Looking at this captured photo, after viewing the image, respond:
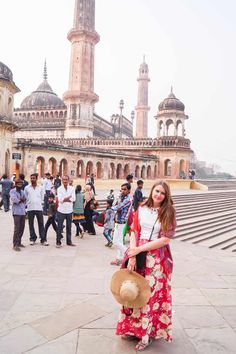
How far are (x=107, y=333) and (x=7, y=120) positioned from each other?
16.0m

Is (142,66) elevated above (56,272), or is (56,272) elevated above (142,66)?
(142,66)

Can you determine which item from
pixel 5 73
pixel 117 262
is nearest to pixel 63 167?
pixel 5 73

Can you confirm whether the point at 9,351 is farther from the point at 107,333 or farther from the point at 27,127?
the point at 27,127

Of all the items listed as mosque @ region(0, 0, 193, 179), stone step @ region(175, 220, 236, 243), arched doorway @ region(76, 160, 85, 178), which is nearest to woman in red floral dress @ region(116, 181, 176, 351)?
stone step @ region(175, 220, 236, 243)

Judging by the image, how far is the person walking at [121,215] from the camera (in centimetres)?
646

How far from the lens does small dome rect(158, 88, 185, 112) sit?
127 feet

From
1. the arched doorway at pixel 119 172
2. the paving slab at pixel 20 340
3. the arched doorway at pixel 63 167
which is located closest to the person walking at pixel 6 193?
the paving slab at pixel 20 340

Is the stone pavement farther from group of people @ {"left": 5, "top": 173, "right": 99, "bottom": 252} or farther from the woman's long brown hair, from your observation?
the woman's long brown hair

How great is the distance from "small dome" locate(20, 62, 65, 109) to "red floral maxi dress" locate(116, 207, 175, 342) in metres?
50.4

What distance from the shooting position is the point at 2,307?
4.13 m

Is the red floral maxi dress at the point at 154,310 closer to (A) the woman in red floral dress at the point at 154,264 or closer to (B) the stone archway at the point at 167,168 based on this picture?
(A) the woman in red floral dress at the point at 154,264

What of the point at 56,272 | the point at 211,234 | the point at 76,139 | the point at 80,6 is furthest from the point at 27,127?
the point at 56,272

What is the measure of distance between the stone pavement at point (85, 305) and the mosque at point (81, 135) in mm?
13151

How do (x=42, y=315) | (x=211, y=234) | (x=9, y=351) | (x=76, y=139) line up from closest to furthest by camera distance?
(x=9, y=351), (x=42, y=315), (x=211, y=234), (x=76, y=139)
